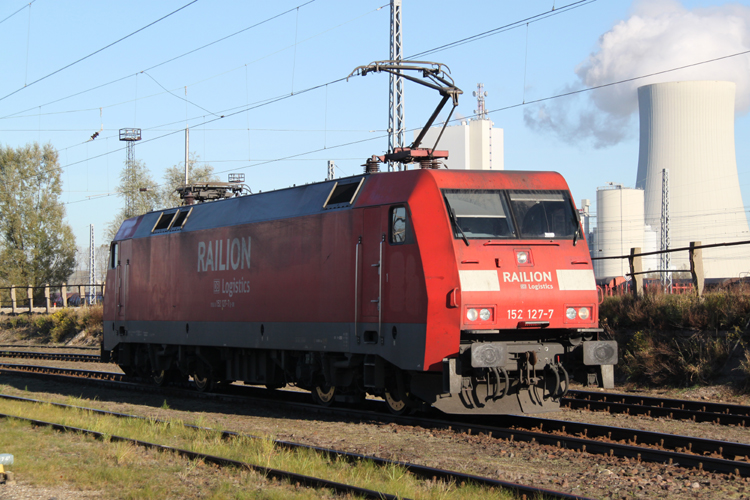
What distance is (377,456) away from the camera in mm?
8727

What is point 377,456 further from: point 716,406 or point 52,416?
point 52,416

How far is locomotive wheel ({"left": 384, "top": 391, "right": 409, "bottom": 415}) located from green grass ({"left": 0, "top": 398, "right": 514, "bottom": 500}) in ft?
9.08

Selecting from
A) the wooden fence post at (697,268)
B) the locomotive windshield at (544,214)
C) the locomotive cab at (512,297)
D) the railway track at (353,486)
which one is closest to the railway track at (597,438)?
the locomotive cab at (512,297)

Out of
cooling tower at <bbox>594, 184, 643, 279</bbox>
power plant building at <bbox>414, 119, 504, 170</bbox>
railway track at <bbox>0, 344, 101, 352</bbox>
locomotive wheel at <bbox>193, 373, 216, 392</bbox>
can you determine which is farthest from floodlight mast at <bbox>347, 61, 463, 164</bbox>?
power plant building at <bbox>414, 119, 504, 170</bbox>

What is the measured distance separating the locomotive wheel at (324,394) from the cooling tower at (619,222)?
8707 cm

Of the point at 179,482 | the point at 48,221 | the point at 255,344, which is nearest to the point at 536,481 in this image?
the point at 179,482

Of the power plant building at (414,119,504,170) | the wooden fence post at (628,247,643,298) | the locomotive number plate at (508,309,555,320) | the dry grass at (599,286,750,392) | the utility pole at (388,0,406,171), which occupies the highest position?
the power plant building at (414,119,504,170)

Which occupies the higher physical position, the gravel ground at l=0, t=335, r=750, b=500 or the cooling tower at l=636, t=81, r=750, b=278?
the cooling tower at l=636, t=81, r=750, b=278

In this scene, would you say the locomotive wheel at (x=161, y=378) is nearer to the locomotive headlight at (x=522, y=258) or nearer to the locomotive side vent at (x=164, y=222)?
the locomotive side vent at (x=164, y=222)

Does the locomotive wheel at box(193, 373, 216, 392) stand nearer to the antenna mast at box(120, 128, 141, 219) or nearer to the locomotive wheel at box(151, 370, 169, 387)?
the locomotive wheel at box(151, 370, 169, 387)

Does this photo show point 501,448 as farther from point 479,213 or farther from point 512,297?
point 479,213

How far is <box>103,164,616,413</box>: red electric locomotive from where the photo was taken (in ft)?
32.7

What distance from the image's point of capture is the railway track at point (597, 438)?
795 centimetres

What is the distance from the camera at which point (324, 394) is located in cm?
1317
